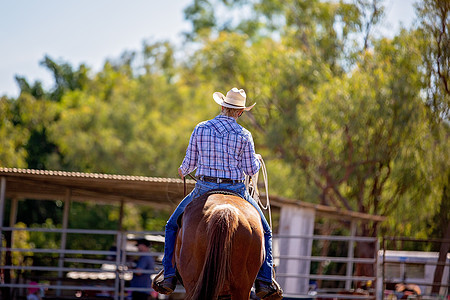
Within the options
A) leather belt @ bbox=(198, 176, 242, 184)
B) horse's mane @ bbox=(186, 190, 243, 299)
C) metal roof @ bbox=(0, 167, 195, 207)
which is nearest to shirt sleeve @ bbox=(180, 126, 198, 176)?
leather belt @ bbox=(198, 176, 242, 184)

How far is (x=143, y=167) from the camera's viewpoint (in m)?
27.9

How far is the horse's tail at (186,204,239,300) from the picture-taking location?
4.94 m

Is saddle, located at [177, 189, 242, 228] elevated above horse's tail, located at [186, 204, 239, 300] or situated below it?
above

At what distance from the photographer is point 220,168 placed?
586cm

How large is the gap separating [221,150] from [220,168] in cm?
16

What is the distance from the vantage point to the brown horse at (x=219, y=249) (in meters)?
4.99

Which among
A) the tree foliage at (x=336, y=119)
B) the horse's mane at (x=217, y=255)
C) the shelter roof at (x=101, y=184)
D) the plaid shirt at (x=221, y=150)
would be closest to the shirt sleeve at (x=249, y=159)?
the plaid shirt at (x=221, y=150)

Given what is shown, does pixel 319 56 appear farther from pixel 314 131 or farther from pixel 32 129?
pixel 32 129

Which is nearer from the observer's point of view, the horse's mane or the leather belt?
the horse's mane

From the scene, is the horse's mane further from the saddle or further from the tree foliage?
the tree foliage

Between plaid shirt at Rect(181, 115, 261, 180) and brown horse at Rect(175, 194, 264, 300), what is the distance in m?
0.42

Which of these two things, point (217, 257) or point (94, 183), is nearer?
point (217, 257)

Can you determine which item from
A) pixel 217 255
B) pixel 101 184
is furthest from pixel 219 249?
pixel 101 184

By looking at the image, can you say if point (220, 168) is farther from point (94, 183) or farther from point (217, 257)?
point (94, 183)
